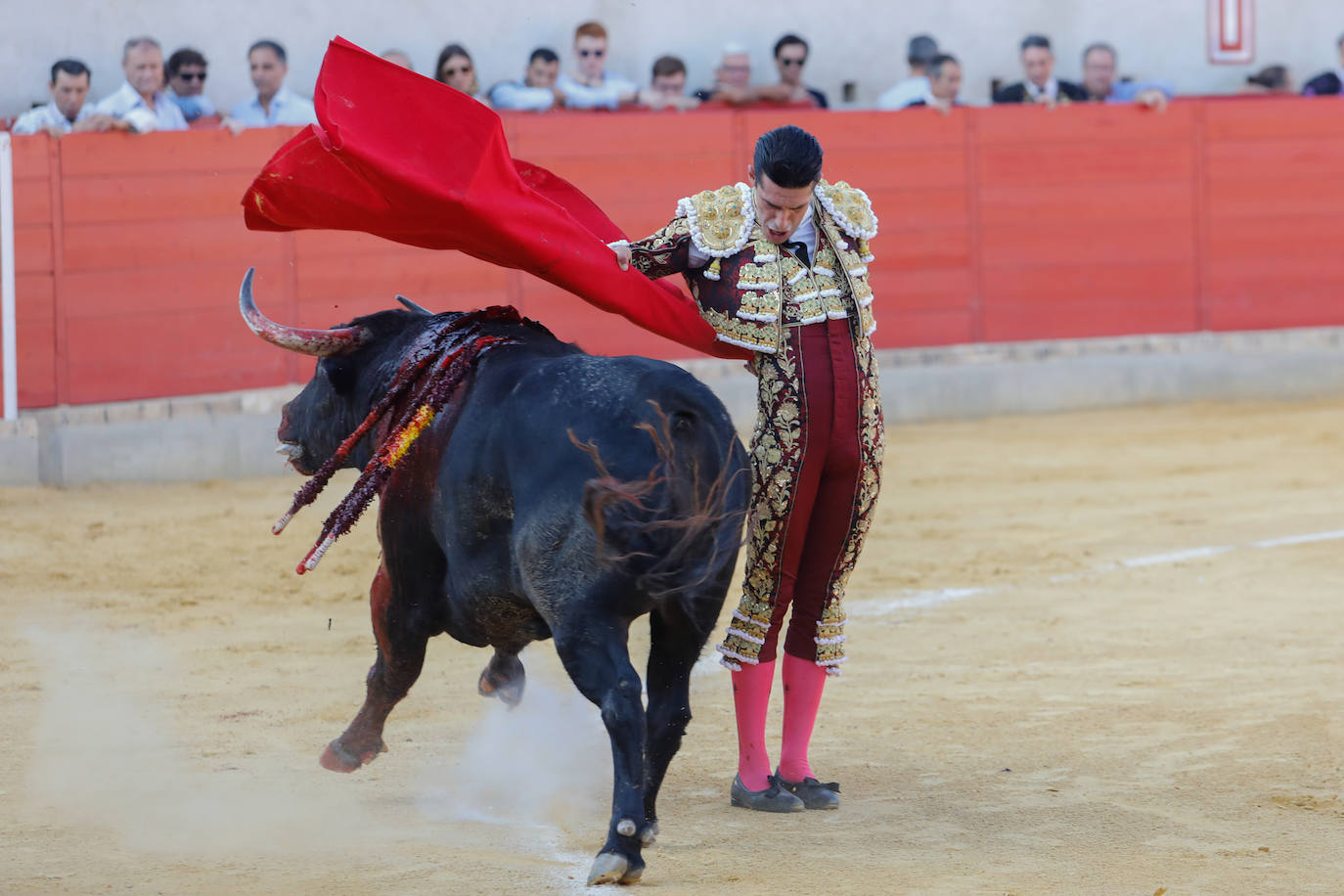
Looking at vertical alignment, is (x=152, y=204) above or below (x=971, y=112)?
below

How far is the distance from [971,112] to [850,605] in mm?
4699

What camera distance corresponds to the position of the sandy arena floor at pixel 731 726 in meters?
2.92

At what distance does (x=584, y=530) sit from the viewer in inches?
107

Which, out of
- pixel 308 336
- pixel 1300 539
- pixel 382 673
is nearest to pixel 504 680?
pixel 382 673

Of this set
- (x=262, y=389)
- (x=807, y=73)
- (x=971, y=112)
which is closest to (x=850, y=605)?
(x=262, y=389)

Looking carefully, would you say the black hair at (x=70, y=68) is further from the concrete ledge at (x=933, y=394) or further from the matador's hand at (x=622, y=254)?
the matador's hand at (x=622, y=254)

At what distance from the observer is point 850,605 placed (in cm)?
511

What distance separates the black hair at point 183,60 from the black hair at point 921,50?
149 inches

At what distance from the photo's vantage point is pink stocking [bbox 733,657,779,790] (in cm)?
329

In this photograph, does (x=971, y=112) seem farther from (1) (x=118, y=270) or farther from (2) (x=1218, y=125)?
(1) (x=118, y=270)

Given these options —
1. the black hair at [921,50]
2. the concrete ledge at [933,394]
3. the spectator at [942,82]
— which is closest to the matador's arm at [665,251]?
the concrete ledge at [933,394]

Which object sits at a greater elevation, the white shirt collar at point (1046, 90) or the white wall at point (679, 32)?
the white wall at point (679, 32)

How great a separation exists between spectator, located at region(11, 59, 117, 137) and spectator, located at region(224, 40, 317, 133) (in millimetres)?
613

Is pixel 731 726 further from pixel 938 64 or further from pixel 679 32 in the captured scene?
pixel 679 32
